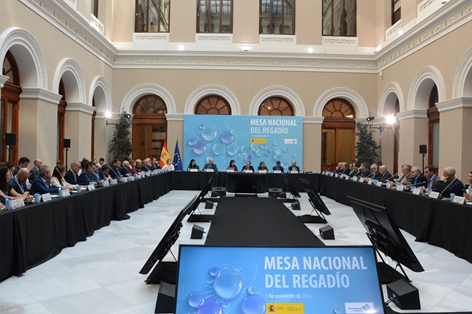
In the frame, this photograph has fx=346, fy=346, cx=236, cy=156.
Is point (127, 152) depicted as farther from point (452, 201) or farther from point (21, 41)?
point (452, 201)

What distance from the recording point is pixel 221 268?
5.36ft

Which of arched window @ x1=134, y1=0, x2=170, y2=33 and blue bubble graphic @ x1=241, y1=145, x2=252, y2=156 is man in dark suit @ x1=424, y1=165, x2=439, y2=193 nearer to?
blue bubble graphic @ x1=241, y1=145, x2=252, y2=156

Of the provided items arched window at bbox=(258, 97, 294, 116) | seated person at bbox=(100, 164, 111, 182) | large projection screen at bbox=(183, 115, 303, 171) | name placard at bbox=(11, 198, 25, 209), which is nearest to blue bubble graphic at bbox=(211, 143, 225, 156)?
large projection screen at bbox=(183, 115, 303, 171)

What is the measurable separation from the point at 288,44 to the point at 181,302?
1349 centimetres

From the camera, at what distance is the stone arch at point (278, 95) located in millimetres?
13680

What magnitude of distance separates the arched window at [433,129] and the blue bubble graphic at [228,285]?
1051cm

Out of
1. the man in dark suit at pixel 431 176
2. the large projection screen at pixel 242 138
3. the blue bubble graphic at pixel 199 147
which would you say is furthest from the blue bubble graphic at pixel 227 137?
the man in dark suit at pixel 431 176

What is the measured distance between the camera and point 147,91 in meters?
13.8

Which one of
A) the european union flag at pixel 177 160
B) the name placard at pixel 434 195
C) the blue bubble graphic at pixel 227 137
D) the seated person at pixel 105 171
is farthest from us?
the blue bubble graphic at pixel 227 137

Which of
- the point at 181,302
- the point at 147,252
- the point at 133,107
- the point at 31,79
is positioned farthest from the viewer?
the point at 133,107

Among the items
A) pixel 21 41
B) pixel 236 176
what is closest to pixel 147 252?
pixel 236 176

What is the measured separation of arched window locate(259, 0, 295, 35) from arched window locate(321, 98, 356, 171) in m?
3.50

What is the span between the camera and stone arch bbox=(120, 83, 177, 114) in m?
13.7

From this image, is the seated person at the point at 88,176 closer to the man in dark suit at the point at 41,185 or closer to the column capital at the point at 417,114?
the man in dark suit at the point at 41,185
